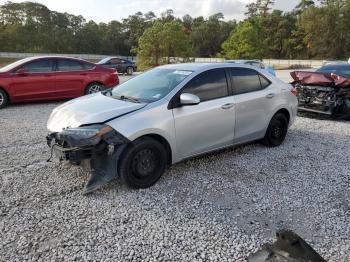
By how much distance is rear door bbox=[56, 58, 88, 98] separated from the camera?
32.2 feet

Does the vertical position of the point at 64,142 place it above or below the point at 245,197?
above

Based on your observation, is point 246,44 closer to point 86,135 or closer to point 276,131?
point 276,131

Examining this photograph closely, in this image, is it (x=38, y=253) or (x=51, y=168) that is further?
(x=51, y=168)

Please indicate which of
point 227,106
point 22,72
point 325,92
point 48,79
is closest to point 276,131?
point 227,106

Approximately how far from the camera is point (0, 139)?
6227 mm

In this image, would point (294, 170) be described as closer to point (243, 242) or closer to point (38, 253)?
point (243, 242)

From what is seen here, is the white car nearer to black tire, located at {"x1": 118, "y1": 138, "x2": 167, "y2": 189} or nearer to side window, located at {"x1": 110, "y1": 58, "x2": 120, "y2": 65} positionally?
black tire, located at {"x1": 118, "y1": 138, "x2": 167, "y2": 189}

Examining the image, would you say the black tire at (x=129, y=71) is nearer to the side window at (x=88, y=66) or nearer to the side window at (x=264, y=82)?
the side window at (x=88, y=66)

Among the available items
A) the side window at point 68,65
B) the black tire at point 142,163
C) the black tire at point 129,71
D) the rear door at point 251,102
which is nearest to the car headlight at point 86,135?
the black tire at point 142,163

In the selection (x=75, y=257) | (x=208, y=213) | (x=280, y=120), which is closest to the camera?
(x=75, y=257)

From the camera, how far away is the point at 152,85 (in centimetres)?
484

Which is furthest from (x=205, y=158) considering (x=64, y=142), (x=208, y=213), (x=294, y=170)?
(x=64, y=142)

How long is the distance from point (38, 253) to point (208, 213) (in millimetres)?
1720

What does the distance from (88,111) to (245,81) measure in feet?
8.42
